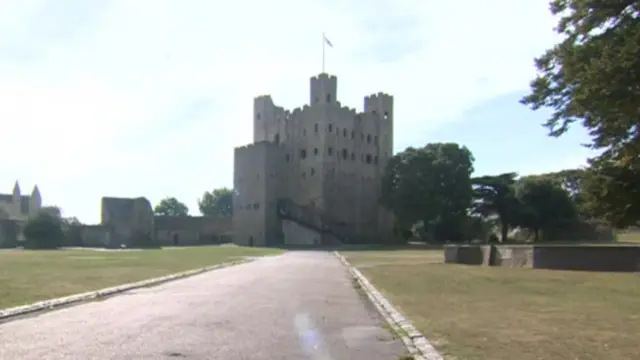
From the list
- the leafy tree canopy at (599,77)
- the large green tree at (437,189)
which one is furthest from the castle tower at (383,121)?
the leafy tree canopy at (599,77)

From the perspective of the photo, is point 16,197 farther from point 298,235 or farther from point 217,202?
point 298,235

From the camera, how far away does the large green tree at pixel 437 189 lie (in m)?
86.4

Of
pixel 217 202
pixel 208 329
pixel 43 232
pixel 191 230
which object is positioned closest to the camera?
pixel 208 329

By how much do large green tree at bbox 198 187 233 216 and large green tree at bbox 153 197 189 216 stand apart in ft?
14.2

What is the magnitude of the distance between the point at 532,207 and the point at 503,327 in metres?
76.0

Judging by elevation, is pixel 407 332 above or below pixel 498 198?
below

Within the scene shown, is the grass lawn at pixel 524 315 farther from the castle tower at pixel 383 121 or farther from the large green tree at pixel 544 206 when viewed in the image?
the castle tower at pixel 383 121

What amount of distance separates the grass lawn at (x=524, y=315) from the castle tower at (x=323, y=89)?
83.3 m

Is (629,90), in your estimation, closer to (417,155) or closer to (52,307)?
(52,307)

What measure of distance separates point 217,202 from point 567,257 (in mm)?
139886

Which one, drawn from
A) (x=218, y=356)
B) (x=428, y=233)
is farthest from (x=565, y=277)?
(x=428, y=233)

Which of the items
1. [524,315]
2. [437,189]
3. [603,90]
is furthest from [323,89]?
[524,315]

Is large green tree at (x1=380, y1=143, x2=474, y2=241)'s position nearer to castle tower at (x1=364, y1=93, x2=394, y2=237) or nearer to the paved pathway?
castle tower at (x1=364, y1=93, x2=394, y2=237)

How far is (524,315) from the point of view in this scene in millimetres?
13008
